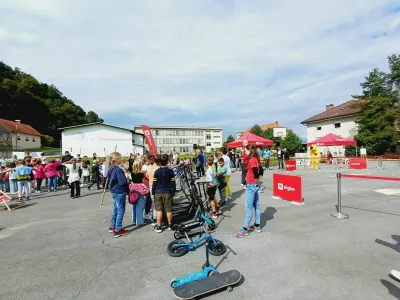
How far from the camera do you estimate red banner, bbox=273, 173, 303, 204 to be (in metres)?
7.68

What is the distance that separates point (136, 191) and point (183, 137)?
101234 millimetres

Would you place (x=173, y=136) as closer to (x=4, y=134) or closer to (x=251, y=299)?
(x=4, y=134)

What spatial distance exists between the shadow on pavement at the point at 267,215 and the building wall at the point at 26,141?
189 feet

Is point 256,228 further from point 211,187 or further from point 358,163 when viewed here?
point 358,163

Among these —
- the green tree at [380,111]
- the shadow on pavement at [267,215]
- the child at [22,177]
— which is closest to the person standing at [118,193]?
the shadow on pavement at [267,215]

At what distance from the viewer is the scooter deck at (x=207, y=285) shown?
286 centimetres

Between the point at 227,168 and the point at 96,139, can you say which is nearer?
the point at 227,168

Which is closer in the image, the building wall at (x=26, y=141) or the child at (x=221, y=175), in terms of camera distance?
the child at (x=221, y=175)

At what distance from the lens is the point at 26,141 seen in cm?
5584

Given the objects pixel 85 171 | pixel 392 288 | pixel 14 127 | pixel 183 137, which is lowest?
pixel 392 288

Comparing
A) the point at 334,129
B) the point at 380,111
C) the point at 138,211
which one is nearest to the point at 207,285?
the point at 138,211

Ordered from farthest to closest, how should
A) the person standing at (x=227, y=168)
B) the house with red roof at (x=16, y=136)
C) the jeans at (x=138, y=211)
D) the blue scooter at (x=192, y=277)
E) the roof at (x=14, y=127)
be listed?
the roof at (x=14, y=127) → the house with red roof at (x=16, y=136) → the person standing at (x=227, y=168) → the jeans at (x=138, y=211) → the blue scooter at (x=192, y=277)

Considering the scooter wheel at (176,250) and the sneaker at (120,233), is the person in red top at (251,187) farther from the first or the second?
the sneaker at (120,233)

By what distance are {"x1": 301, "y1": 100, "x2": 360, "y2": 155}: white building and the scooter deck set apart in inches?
1506
